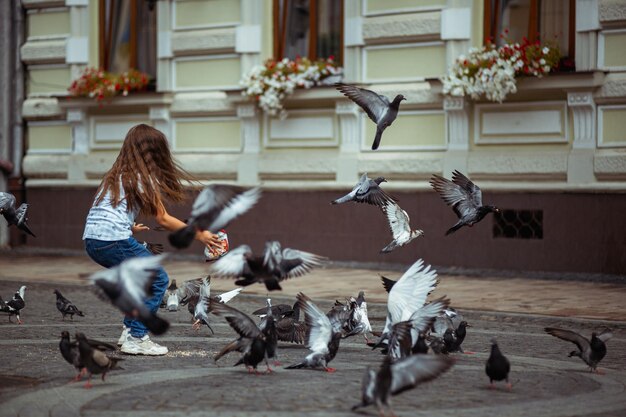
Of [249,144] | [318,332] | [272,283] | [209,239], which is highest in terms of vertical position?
[249,144]

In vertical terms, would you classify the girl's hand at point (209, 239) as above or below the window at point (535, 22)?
below

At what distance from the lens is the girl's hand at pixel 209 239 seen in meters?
7.94

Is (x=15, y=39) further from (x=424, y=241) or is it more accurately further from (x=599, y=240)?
(x=599, y=240)

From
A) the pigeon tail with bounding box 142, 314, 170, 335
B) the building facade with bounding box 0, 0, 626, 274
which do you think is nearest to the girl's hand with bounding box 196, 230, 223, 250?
the pigeon tail with bounding box 142, 314, 170, 335

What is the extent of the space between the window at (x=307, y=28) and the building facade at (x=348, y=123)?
0.09ft

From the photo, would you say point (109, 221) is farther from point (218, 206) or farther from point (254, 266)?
point (254, 266)

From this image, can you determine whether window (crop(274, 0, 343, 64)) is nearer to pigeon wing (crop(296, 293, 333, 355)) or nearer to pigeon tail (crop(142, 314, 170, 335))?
pigeon wing (crop(296, 293, 333, 355))

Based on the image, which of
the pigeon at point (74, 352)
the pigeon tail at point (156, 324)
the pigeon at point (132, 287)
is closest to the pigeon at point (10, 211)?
the pigeon at point (74, 352)

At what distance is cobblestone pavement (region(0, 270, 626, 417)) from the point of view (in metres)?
6.59

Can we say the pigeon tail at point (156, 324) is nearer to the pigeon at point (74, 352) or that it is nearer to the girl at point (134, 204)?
the pigeon at point (74, 352)

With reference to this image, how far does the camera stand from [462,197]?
10.4m

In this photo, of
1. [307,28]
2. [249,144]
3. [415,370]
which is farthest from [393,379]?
[307,28]

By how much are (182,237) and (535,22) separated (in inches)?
359

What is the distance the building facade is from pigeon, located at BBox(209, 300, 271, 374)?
743 centimetres
